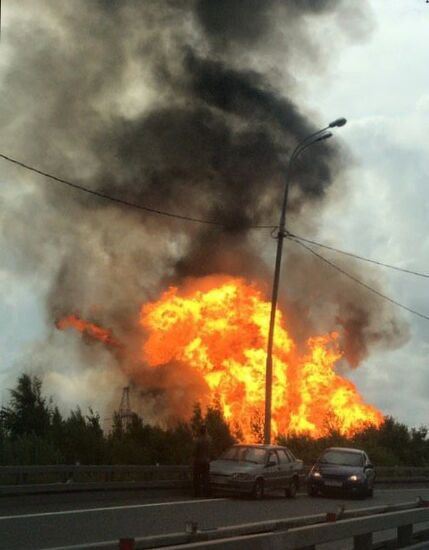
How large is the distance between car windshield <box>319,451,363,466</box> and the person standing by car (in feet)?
17.3

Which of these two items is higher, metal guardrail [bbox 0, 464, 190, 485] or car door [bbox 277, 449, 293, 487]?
car door [bbox 277, 449, 293, 487]

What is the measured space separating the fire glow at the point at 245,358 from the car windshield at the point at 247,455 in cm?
1472

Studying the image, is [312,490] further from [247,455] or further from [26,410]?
[26,410]

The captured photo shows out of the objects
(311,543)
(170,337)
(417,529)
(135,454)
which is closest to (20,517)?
(417,529)

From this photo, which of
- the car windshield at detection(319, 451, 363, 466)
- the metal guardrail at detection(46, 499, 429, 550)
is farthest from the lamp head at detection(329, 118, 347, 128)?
the metal guardrail at detection(46, 499, 429, 550)

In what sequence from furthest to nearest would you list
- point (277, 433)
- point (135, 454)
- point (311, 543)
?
point (277, 433) → point (135, 454) → point (311, 543)

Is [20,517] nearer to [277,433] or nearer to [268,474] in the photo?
[268,474]

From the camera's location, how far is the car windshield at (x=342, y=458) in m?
25.2

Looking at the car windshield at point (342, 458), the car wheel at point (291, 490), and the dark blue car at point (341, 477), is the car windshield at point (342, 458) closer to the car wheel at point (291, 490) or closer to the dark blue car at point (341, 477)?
the dark blue car at point (341, 477)

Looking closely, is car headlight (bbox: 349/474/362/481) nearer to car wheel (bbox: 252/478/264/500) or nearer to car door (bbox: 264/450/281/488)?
car door (bbox: 264/450/281/488)

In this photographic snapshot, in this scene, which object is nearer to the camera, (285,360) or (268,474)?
(268,474)

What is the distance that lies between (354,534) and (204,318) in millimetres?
30661

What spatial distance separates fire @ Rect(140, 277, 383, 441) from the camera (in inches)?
1513

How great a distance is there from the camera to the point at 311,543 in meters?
8.41
